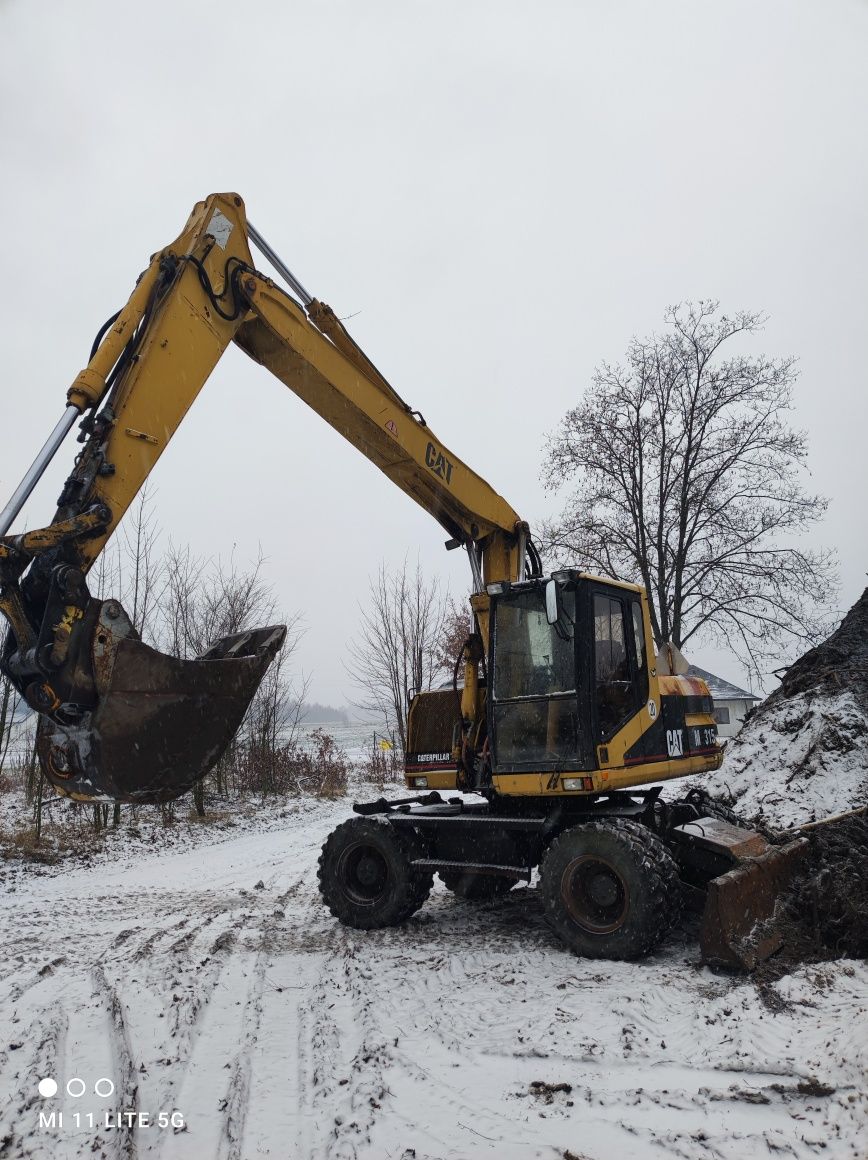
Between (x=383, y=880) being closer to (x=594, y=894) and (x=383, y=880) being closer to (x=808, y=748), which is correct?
(x=594, y=894)

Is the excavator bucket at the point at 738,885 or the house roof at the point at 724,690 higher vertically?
the house roof at the point at 724,690

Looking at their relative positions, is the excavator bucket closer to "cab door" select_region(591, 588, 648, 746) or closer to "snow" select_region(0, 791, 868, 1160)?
"snow" select_region(0, 791, 868, 1160)

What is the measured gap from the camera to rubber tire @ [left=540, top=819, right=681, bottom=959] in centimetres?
518

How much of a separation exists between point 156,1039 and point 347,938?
234 cm

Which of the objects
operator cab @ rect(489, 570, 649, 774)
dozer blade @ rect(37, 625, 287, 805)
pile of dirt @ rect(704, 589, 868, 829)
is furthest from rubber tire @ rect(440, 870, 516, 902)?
dozer blade @ rect(37, 625, 287, 805)

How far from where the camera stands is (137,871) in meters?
9.81

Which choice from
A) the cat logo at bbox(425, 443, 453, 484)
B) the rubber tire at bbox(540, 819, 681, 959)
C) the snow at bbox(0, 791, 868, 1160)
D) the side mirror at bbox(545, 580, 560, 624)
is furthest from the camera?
the cat logo at bbox(425, 443, 453, 484)

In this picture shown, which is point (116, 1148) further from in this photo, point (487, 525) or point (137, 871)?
point (137, 871)

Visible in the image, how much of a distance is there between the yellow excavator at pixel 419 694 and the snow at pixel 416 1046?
555 mm

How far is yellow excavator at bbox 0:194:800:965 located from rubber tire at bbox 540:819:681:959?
1 centimetres

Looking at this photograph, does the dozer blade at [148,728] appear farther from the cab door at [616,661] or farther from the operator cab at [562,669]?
the cab door at [616,661]

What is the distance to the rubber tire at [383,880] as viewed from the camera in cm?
648

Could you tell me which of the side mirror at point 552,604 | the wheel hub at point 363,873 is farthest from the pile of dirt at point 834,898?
the wheel hub at point 363,873

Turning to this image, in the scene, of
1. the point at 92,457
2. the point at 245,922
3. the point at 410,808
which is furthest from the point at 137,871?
the point at 92,457
